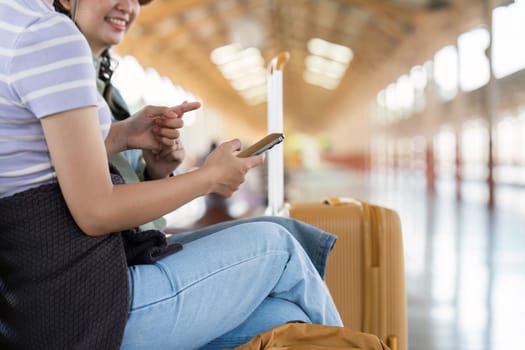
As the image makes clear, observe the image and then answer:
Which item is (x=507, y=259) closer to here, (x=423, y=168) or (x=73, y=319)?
(x=73, y=319)

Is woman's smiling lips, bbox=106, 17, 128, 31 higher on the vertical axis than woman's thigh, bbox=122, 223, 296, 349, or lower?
higher

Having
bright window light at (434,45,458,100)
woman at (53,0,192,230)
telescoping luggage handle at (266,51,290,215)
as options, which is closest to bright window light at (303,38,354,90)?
bright window light at (434,45,458,100)

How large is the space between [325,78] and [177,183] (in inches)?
1428

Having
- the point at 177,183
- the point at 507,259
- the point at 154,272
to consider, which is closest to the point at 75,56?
the point at 177,183

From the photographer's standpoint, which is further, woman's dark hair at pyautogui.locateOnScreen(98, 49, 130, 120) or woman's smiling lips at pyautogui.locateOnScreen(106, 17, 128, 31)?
woman's dark hair at pyautogui.locateOnScreen(98, 49, 130, 120)

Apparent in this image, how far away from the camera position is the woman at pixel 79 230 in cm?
109

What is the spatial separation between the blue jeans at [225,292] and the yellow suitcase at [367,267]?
725 mm

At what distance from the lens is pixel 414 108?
18172 mm

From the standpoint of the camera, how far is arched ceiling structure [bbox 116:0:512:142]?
47.9ft

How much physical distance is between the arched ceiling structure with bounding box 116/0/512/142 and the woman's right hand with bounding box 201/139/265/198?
10.2 metres

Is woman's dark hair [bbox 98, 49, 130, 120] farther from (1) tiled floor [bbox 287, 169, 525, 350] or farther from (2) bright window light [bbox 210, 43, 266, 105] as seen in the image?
(2) bright window light [bbox 210, 43, 266, 105]

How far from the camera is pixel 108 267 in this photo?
1.15 m

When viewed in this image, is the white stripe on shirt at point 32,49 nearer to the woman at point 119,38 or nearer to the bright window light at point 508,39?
the woman at point 119,38

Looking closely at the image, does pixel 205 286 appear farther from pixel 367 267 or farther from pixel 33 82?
pixel 367 267
